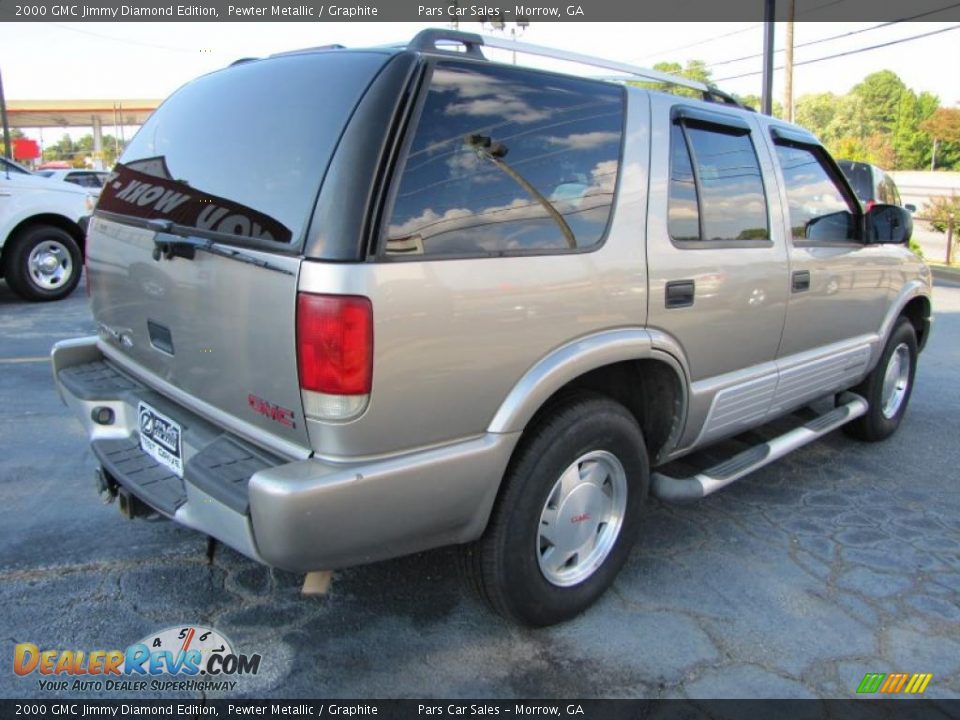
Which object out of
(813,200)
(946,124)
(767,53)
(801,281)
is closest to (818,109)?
(946,124)

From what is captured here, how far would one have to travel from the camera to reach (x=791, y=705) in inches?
92.9

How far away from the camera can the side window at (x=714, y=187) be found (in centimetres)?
291

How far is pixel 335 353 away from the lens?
→ 1967 millimetres

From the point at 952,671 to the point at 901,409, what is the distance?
8.99 feet

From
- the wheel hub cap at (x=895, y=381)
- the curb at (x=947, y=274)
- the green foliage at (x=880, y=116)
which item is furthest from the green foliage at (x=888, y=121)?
the wheel hub cap at (x=895, y=381)

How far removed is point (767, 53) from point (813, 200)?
39.8ft

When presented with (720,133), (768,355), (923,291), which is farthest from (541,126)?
(923,291)

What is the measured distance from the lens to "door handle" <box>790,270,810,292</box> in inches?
136

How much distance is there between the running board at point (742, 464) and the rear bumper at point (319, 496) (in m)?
1.05

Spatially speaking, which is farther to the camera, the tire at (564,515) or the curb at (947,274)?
the curb at (947,274)

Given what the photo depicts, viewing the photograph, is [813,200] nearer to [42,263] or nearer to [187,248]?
[187,248]

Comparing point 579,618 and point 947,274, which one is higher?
point 947,274

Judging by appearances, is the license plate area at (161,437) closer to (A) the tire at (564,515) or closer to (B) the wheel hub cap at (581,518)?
(A) the tire at (564,515)

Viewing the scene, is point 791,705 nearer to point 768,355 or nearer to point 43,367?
point 768,355
